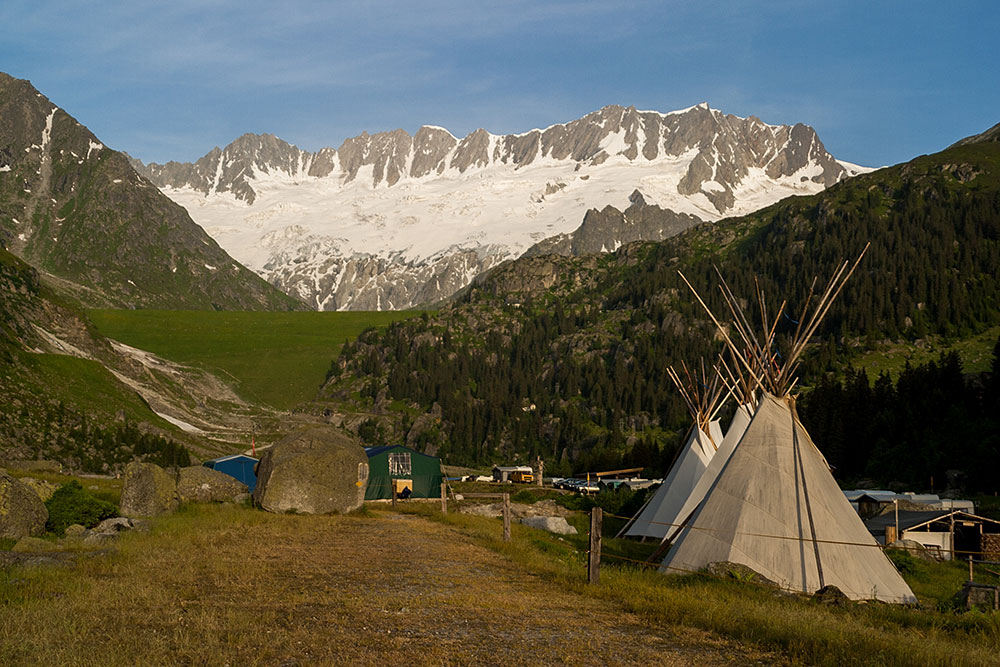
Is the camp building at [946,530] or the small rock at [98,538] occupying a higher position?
the small rock at [98,538]

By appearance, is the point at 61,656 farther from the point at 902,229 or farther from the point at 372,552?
the point at 902,229

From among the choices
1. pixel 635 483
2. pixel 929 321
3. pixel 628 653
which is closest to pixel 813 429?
pixel 635 483

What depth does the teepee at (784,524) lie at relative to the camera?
24.9 meters

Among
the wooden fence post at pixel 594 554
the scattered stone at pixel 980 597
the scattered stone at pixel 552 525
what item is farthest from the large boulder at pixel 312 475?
the scattered stone at pixel 980 597

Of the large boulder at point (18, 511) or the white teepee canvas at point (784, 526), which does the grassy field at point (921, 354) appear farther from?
the large boulder at point (18, 511)

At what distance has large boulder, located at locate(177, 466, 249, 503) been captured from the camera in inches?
1391

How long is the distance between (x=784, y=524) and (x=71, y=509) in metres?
23.2

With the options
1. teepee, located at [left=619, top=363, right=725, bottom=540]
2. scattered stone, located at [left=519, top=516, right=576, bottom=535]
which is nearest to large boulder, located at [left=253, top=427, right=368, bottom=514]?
scattered stone, located at [left=519, top=516, right=576, bottom=535]

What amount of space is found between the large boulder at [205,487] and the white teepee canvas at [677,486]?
2107cm

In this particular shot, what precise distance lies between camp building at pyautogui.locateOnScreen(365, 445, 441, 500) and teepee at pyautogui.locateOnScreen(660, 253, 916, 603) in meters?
48.3

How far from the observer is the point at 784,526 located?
26.0 metres

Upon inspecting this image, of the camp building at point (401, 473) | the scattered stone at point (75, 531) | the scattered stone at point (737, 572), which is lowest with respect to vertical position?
the camp building at point (401, 473)

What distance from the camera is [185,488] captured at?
3531 cm

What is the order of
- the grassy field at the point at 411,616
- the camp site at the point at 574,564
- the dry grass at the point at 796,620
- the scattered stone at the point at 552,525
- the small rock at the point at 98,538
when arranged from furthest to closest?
the scattered stone at the point at 552,525 < the small rock at the point at 98,538 < the camp site at the point at 574,564 < the dry grass at the point at 796,620 < the grassy field at the point at 411,616
